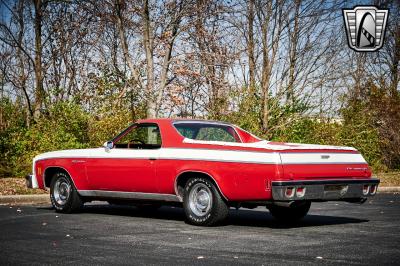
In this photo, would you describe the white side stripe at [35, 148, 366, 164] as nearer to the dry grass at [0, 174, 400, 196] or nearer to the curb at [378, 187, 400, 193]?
the dry grass at [0, 174, 400, 196]

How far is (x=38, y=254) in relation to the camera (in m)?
7.93

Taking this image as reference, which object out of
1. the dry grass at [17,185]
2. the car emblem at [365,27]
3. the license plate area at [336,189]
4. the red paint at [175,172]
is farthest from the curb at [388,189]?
the license plate area at [336,189]

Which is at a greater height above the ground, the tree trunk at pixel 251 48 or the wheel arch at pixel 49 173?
the tree trunk at pixel 251 48

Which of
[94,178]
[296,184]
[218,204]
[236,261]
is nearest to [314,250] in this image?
[236,261]

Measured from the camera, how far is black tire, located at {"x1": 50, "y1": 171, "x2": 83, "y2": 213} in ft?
41.6

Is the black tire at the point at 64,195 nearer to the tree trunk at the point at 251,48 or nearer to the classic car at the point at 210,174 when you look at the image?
the classic car at the point at 210,174

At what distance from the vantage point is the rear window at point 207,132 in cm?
1160

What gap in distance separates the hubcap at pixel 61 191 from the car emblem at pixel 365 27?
1397 cm

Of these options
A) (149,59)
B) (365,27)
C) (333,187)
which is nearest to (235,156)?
(333,187)

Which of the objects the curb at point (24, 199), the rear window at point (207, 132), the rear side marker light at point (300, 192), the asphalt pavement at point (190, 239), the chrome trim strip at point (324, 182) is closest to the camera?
the asphalt pavement at point (190, 239)

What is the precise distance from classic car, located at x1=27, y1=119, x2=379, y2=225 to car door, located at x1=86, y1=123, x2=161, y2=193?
0.02 meters

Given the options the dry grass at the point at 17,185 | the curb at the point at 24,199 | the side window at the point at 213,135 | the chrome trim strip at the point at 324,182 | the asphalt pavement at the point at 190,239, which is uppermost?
the side window at the point at 213,135

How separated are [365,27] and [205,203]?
1863 centimetres

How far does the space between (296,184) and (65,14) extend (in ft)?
65.5
